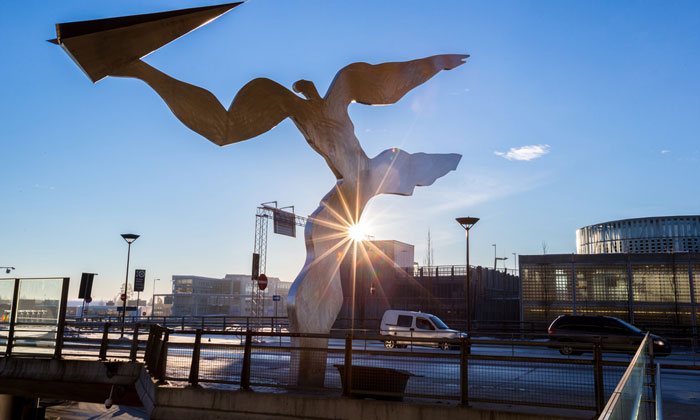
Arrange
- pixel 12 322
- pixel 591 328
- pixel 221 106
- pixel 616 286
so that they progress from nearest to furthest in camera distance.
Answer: pixel 221 106 → pixel 12 322 → pixel 591 328 → pixel 616 286

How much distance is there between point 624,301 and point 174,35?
123ft

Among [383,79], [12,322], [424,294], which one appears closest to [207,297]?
[424,294]

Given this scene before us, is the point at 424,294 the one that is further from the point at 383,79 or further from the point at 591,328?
the point at 383,79

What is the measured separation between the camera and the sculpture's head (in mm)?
13188

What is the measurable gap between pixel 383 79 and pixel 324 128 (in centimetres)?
259

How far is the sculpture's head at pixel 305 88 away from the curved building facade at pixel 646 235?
80.4 m

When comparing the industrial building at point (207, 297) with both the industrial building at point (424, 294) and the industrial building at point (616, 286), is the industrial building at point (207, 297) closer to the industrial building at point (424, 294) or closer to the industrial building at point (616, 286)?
the industrial building at point (424, 294)

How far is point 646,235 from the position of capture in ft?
284

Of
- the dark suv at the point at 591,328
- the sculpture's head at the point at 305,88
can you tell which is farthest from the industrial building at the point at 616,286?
the sculpture's head at the point at 305,88

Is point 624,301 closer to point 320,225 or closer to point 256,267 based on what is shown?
point 256,267

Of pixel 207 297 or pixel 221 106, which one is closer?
pixel 221 106

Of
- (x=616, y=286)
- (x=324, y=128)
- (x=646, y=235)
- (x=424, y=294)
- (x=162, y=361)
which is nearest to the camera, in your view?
(x=162, y=361)

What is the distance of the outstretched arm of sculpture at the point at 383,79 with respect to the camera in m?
14.1

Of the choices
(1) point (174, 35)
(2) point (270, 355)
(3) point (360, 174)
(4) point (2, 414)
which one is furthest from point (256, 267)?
(1) point (174, 35)
